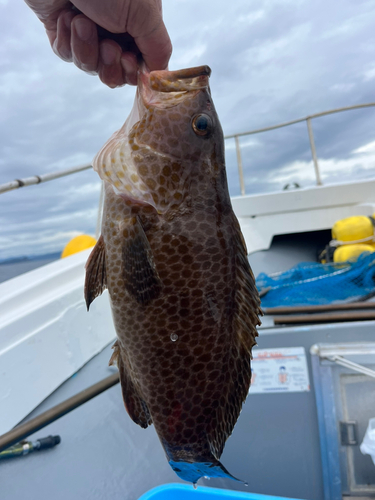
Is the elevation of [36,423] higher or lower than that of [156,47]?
lower

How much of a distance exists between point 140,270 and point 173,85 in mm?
677

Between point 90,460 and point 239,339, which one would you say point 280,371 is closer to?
point 90,460

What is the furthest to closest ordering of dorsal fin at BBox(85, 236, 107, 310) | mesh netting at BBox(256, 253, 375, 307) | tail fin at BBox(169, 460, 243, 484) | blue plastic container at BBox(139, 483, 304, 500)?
mesh netting at BBox(256, 253, 375, 307), blue plastic container at BBox(139, 483, 304, 500), dorsal fin at BBox(85, 236, 107, 310), tail fin at BBox(169, 460, 243, 484)

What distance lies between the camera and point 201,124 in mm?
1243

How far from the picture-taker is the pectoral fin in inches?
42.9

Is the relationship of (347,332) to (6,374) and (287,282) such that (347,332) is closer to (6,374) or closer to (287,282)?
(287,282)

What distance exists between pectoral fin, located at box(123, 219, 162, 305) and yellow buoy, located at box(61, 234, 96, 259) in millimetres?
3786

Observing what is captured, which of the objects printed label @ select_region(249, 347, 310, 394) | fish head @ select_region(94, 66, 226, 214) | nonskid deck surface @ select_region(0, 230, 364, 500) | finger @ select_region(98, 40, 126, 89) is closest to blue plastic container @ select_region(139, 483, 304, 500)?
nonskid deck surface @ select_region(0, 230, 364, 500)

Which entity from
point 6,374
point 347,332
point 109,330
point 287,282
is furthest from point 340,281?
point 6,374

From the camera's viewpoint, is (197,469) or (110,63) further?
(110,63)

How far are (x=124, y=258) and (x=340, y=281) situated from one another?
2.88 m

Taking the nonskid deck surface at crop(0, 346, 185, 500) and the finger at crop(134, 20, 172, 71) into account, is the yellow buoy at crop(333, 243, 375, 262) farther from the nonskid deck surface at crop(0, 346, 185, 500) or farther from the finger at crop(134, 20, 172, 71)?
the finger at crop(134, 20, 172, 71)

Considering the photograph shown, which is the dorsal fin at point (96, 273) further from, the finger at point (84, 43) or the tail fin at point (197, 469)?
the finger at point (84, 43)

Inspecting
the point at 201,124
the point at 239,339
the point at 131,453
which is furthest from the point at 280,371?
the point at 201,124
